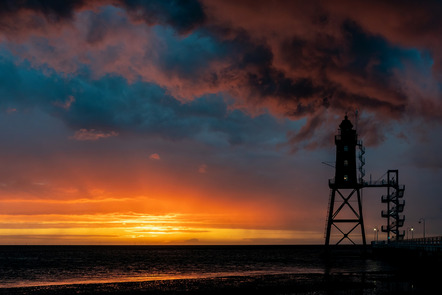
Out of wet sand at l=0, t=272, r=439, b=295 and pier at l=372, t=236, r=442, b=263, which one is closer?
wet sand at l=0, t=272, r=439, b=295

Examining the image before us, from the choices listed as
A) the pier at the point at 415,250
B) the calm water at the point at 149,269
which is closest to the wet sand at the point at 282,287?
the pier at the point at 415,250

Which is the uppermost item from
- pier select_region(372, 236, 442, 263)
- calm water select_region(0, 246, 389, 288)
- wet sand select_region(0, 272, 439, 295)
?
pier select_region(372, 236, 442, 263)

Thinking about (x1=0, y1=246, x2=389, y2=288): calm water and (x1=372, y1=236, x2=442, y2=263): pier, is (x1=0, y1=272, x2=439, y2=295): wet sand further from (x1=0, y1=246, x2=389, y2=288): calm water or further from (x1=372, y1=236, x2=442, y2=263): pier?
(x1=0, y1=246, x2=389, y2=288): calm water

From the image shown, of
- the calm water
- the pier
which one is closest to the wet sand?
the pier

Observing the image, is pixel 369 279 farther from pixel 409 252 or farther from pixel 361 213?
pixel 361 213

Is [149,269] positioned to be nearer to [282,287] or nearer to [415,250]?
[282,287]

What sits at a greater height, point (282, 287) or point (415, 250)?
point (415, 250)

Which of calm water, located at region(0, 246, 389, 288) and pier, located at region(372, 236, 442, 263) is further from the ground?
pier, located at region(372, 236, 442, 263)

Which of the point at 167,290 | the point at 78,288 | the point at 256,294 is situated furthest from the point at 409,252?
the point at 78,288

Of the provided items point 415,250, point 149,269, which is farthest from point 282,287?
point 149,269

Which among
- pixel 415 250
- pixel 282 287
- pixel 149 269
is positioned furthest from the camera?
pixel 149 269

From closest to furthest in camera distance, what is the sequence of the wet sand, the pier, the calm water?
the wet sand
the pier
the calm water

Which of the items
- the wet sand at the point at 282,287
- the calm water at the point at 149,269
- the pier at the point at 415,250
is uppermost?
the pier at the point at 415,250

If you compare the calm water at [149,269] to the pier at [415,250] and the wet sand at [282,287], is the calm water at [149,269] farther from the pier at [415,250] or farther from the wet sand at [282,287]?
the wet sand at [282,287]
